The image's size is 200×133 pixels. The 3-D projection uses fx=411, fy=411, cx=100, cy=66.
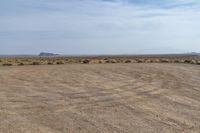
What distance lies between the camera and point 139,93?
16.8 metres

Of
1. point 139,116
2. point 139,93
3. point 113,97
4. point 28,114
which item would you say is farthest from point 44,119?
point 139,93

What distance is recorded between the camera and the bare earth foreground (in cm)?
1062

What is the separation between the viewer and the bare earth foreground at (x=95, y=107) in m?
10.6

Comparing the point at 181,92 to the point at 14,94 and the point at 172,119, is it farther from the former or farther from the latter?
the point at 14,94

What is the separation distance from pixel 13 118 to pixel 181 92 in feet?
29.2

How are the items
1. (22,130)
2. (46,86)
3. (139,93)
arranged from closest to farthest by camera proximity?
(22,130) → (139,93) → (46,86)

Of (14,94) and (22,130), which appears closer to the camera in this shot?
(22,130)

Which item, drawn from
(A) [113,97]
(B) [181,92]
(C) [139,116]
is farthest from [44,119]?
(B) [181,92]

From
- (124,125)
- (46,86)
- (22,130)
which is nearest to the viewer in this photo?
(22,130)

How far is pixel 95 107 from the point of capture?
508 inches

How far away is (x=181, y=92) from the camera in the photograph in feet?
58.1

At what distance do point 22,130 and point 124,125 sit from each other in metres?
2.72

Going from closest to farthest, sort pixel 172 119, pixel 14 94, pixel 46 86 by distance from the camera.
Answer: pixel 172 119
pixel 14 94
pixel 46 86

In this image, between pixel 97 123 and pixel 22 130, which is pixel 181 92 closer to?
pixel 97 123
